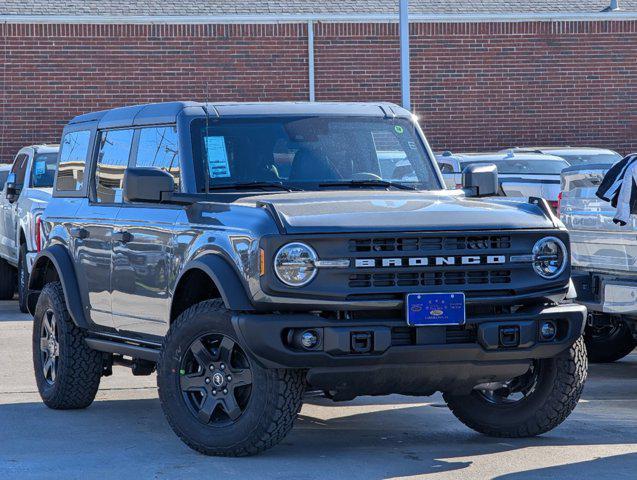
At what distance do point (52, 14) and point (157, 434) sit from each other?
21.9 metres

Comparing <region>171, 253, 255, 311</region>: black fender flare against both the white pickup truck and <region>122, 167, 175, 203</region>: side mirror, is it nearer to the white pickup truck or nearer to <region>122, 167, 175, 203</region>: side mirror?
<region>122, 167, 175, 203</region>: side mirror

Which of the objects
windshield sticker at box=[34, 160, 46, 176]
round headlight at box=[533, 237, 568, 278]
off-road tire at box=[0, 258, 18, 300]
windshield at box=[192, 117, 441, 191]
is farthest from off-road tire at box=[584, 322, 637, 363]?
off-road tire at box=[0, 258, 18, 300]

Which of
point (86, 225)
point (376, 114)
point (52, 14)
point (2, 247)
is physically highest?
point (52, 14)

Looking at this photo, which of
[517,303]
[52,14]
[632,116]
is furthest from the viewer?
[632,116]

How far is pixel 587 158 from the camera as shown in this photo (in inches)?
882

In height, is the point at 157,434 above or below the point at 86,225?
below

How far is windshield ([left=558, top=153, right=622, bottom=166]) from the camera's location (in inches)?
871

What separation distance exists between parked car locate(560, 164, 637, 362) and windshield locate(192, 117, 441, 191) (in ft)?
6.99

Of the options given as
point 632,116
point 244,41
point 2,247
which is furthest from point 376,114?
point 632,116

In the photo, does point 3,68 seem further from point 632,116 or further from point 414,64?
point 632,116

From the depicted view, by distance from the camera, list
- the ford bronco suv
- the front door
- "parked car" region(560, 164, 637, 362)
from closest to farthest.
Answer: the ford bronco suv
the front door
"parked car" region(560, 164, 637, 362)

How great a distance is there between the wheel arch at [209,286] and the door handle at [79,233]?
4.82ft

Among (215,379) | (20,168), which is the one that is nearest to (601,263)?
(215,379)

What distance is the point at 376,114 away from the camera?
898cm
